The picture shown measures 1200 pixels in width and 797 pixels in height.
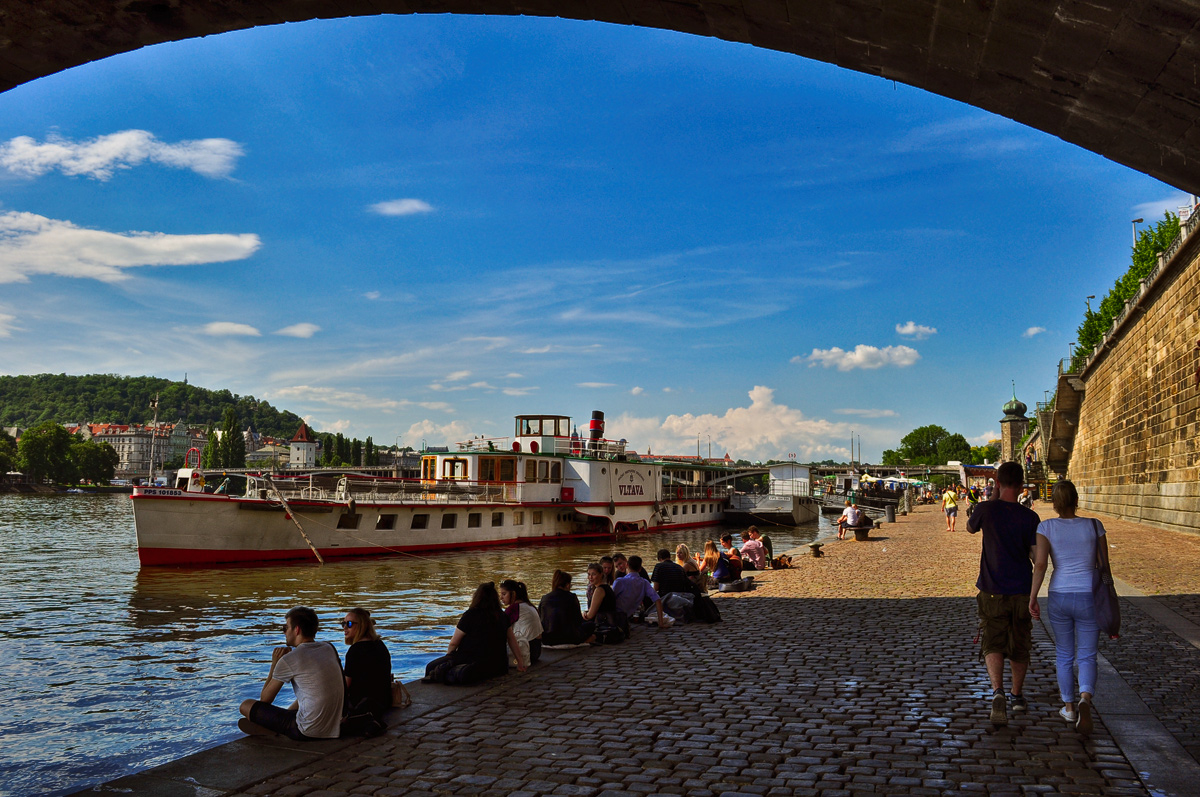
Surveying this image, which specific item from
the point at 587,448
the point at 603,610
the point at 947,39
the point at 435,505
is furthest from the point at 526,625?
the point at 587,448

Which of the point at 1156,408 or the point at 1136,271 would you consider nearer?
the point at 1156,408

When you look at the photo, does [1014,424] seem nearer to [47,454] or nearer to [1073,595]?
[1073,595]

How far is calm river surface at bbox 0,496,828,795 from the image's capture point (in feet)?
28.3

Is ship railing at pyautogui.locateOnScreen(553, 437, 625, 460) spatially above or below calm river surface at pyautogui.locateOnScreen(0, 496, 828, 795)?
above

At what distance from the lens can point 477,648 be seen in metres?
8.19

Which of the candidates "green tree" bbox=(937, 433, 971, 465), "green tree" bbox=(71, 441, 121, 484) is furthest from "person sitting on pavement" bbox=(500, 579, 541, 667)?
"green tree" bbox=(937, 433, 971, 465)

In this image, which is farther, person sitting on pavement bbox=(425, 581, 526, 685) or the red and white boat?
the red and white boat

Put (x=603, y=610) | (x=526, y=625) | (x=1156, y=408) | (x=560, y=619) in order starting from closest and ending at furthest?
(x=526, y=625) < (x=560, y=619) < (x=603, y=610) < (x=1156, y=408)

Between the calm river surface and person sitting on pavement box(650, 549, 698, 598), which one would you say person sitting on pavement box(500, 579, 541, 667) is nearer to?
the calm river surface

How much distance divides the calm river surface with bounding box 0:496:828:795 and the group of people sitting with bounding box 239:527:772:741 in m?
2.11

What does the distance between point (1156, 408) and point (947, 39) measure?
1151 inches

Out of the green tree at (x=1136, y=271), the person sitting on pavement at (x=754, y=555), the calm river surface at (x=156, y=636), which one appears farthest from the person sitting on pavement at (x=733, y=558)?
the green tree at (x=1136, y=271)

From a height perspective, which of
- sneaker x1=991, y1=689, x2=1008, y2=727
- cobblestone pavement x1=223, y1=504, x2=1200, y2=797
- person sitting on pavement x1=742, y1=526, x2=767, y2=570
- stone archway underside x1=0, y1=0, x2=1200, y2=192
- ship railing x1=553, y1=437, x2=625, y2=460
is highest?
stone archway underside x1=0, y1=0, x2=1200, y2=192

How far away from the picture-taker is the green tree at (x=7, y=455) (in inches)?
4564
